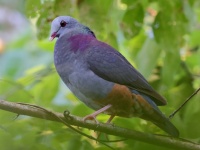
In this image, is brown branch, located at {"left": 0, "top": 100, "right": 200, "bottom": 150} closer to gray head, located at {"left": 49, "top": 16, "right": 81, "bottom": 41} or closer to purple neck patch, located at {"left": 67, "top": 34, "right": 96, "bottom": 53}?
purple neck patch, located at {"left": 67, "top": 34, "right": 96, "bottom": 53}

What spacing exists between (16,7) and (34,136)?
5.31 metres

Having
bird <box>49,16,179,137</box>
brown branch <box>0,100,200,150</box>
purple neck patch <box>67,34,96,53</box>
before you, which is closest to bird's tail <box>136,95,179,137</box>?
bird <box>49,16,179,137</box>

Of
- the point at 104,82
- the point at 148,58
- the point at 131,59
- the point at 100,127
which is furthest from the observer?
the point at 131,59

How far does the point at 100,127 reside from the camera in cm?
250

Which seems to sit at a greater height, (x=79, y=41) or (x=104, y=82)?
(x=79, y=41)

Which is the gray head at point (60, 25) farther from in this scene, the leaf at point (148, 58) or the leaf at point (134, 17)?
the leaf at point (148, 58)

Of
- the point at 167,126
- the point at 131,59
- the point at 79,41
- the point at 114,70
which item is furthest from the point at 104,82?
the point at 131,59

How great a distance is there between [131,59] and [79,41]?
3.42 feet

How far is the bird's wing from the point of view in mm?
2807

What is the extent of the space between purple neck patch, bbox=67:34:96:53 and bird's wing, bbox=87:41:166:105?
4 cm

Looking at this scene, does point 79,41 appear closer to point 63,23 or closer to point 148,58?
point 63,23

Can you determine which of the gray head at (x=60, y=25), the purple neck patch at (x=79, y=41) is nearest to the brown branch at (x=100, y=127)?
the purple neck patch at (x=79, y=41)

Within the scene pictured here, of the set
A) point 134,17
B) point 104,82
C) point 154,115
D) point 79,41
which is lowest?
point 154,115

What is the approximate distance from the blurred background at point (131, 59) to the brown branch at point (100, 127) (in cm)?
6
